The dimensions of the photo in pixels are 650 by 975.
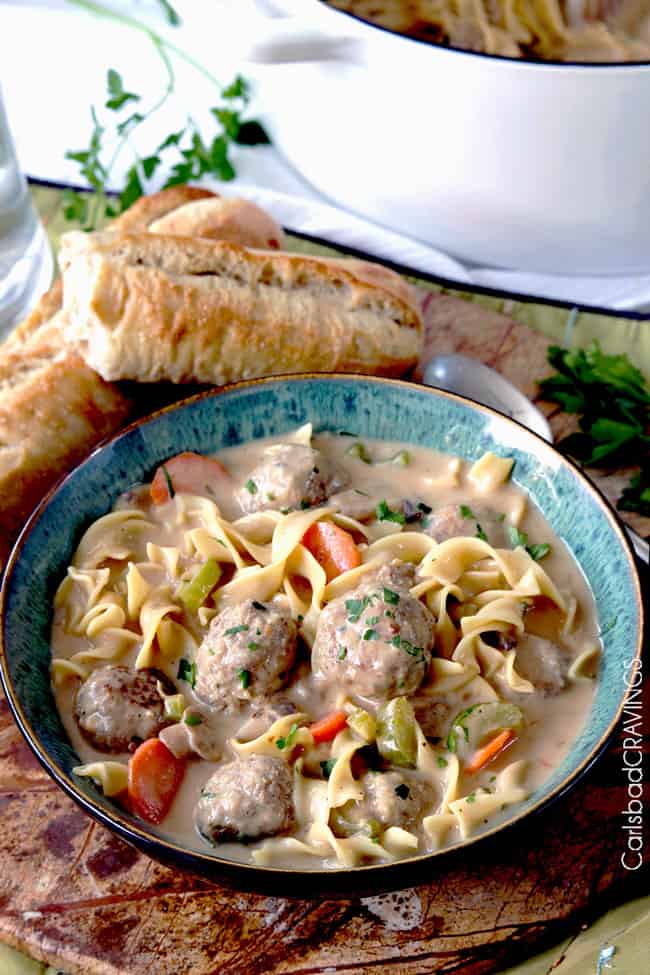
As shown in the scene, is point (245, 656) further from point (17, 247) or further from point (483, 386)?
point (17, 247)

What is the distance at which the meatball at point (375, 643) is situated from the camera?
3412 millimetres

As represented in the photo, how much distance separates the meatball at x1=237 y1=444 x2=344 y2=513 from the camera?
4105 millimetres

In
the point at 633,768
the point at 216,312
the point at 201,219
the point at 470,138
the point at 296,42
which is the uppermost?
the point at 296,42

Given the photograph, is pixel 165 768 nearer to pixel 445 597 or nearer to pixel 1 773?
pixel 1 773

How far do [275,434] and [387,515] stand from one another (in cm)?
65

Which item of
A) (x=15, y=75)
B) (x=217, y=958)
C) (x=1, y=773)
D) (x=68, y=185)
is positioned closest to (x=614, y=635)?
(x=217, y=958)

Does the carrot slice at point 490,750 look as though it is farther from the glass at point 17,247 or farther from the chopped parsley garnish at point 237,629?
the glass at point 17,247

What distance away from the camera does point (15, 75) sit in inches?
294

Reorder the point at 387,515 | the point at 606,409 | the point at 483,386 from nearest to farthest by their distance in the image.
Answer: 1. the point at 387,515
2. the point at 606,409
3. the point at 483,386

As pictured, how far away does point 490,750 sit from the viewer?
3.36 m

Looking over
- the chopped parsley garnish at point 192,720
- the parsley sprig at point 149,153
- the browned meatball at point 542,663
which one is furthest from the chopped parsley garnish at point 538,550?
the parsley sprig at point 149,153

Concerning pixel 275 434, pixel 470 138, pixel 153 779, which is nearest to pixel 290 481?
pixel 275 434

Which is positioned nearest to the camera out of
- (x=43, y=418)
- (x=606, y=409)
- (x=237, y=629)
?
(x=237, y=629)

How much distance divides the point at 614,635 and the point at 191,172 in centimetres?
379
